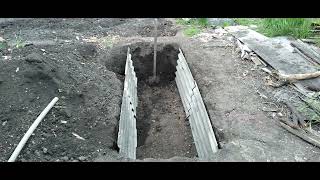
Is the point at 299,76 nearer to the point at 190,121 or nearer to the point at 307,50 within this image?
the point at 307,50

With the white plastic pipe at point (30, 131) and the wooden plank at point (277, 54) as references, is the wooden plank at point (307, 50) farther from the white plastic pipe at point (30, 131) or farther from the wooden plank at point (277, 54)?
the white plastic pipe at point (30, 131)

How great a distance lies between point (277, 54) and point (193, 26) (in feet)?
9.41

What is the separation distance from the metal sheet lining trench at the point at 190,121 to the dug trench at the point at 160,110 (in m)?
0.21

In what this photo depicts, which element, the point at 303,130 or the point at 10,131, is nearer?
the point at 10,131

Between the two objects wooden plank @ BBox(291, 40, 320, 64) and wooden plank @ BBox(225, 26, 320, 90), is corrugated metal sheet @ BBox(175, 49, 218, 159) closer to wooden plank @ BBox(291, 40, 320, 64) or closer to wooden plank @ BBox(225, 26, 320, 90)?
wooden plank @ BBox(225, 26, 320, 90)

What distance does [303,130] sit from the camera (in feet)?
17.2

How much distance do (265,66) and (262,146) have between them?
8.98 feet

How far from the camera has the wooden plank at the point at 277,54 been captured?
665 centimetres

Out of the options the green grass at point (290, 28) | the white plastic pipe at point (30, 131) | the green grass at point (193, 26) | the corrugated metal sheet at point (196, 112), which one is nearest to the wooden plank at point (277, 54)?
the green grass at point (290, 28)

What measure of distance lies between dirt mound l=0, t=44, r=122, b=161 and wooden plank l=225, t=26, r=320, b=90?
3547 mm

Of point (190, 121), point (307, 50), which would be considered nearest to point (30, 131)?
point (190, 121)

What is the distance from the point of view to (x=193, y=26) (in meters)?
9.39
